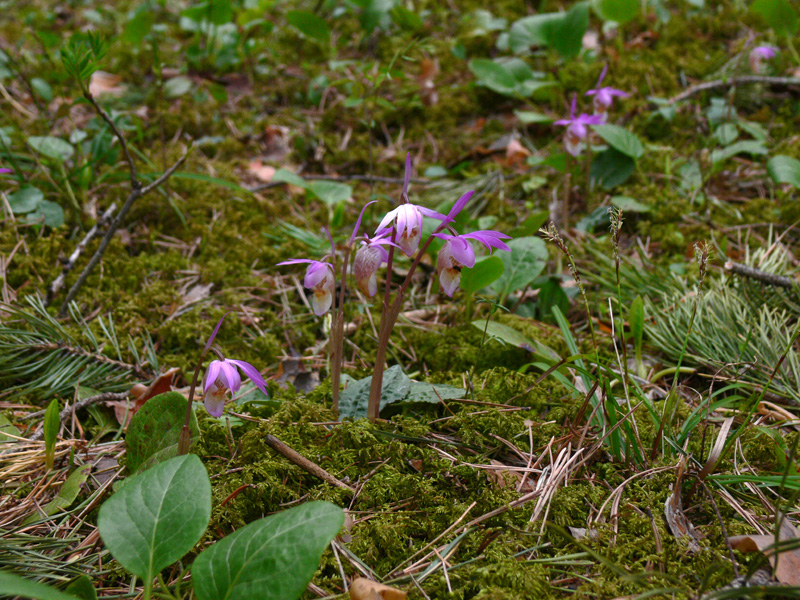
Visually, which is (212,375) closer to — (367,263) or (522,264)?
(367,263)

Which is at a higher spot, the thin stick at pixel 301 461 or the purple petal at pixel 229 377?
the purple petal at pixel 229 377

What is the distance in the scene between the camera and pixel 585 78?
10.3 feet

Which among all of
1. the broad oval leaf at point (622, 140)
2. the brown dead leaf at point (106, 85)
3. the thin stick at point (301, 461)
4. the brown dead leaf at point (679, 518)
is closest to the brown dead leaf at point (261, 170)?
the brown dead leaf at point (106, 85)

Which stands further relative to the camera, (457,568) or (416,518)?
(416,518)

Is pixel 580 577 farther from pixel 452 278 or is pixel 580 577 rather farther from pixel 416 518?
pixel 452 278

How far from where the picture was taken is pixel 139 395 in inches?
61.2

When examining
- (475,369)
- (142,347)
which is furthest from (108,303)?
(475,369)

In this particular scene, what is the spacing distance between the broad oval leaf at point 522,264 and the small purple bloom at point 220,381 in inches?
39.5

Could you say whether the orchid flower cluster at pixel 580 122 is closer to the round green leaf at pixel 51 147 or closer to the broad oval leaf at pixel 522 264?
the broad oval leaf at pixel 522 264

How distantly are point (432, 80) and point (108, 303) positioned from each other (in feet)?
8.28

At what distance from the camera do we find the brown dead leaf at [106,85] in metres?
3.27

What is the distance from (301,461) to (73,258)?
138cm

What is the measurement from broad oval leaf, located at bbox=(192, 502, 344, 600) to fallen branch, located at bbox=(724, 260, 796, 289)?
1.53m

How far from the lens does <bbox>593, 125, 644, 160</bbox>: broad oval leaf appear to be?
2.48 metres
